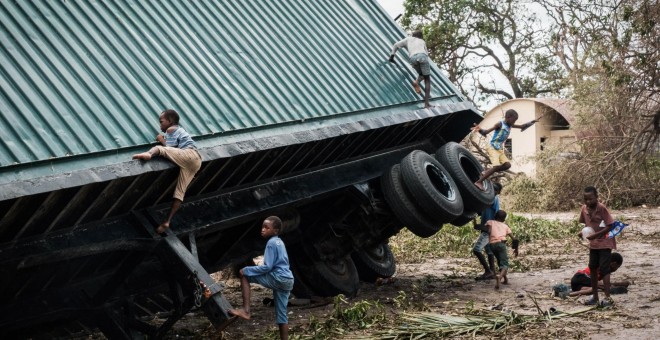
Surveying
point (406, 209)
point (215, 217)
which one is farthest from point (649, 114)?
point (215, 217)

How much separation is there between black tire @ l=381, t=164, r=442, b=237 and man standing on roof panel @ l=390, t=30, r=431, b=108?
1603 mm

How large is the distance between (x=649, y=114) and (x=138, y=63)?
1468 cm

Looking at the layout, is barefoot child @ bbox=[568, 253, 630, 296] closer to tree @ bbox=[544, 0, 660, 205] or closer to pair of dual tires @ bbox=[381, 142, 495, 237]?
pair of dual tires @ bbox=[381, 142, 495, 237]

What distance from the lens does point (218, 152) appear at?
986 cm

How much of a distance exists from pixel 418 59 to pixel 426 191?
253cm

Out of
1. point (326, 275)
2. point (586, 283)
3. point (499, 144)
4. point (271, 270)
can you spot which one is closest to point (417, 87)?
point (499, 144)

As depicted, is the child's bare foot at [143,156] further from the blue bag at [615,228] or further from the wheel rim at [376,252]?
the wheel rim at [376,252]

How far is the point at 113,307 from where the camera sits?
1020 centimetres

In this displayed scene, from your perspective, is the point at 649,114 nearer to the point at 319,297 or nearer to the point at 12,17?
the point at 319,297

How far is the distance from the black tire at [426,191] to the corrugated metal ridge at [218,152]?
2.02 ft

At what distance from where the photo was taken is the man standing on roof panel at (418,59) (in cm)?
1419

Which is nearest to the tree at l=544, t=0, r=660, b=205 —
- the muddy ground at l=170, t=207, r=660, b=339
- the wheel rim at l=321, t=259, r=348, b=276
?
the muddy ground at l=170, t=207, r=660, b=339

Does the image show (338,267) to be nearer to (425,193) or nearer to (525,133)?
(425,193)

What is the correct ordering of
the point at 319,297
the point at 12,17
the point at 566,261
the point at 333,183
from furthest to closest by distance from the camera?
the point at 566,261
the point at 319,297
the point at 333,183
the point at 12,17
